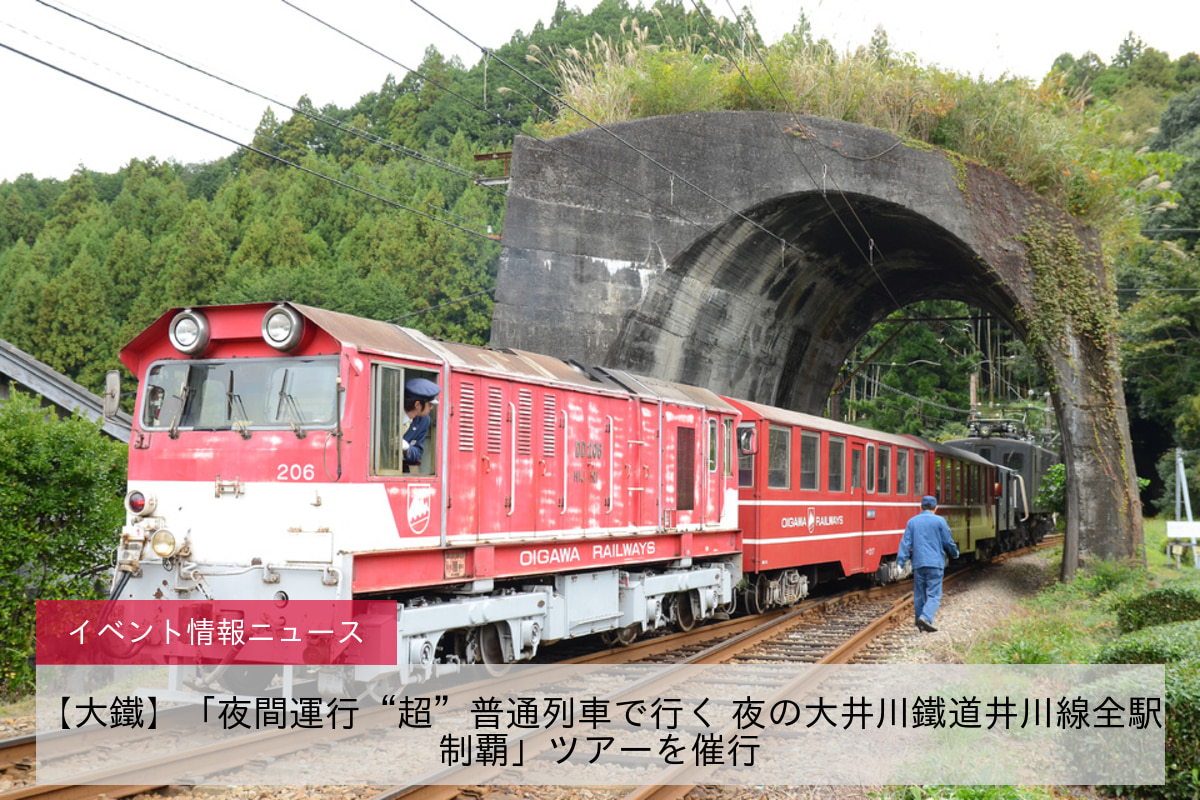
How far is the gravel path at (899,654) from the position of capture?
20.6 feet

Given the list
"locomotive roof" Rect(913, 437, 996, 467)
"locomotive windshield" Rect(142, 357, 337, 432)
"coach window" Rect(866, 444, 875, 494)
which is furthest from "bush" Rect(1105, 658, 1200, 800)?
"locomotive roof" Rect(913, 437, 996, 467)

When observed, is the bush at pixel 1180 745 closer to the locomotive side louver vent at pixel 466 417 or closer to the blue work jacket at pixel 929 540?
the locomotive side louver vent at pixel 466 417

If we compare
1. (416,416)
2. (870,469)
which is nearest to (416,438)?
(416,416)

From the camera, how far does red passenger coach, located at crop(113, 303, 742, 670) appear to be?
302 inches

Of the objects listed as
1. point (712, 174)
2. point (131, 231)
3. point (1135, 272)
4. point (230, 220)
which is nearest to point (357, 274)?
point (230, 220)

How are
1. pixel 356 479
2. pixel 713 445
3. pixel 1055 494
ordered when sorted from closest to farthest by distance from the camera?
pixel 356 479
pixel 713 445
pixel 1055 494

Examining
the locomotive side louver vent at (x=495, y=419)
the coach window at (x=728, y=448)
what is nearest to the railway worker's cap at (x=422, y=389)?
the locomotive side louver vent at (x=495, y=419)

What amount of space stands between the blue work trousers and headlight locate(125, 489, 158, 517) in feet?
30.3

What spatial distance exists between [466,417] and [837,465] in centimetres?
1040

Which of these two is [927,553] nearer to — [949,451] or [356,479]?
[356,479]

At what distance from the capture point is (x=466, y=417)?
902cm

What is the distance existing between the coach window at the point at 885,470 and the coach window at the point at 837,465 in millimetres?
2181

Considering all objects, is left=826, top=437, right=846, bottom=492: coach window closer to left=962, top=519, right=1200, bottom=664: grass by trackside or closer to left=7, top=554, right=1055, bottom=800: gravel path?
left=7, top=554, right=1055, bottom=800: gravel path

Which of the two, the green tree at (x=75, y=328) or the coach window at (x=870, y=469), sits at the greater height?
the green tree at (x=75, y=328)
